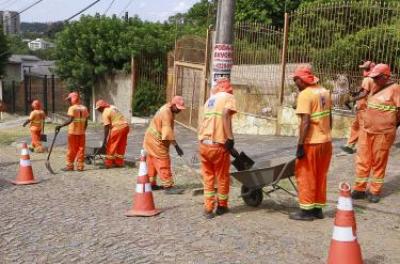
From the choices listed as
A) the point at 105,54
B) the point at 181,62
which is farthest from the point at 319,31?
the point at 105,54

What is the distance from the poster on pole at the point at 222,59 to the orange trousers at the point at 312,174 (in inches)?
107

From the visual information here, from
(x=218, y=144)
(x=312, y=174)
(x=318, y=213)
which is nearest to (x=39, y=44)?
(x=218, y=144)

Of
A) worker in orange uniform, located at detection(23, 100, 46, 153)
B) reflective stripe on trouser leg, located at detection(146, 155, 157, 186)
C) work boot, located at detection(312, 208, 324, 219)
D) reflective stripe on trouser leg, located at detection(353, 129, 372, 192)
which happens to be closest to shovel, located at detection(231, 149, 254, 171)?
work boot, located at detection(312, 208, 324, 219)

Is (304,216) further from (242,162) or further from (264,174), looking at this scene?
(242,162)

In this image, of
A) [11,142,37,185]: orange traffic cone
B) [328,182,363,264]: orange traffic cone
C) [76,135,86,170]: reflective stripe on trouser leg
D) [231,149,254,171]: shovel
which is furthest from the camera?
[76,135,86,170]: reflective stripe on trouser leg

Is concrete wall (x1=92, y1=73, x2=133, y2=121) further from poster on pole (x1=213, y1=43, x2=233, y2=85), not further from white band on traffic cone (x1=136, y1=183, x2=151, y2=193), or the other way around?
white band on traffic cone (x1=136, y1=183, x2=151, y2=193)

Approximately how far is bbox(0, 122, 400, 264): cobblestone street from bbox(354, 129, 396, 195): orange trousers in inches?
11.0

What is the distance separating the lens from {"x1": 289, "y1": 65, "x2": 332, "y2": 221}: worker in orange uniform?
6164mm

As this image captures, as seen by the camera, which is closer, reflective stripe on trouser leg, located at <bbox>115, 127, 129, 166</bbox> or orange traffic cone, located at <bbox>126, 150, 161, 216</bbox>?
orange traffic cone, located at <bbox>126, 150, 161, 216</bbox>

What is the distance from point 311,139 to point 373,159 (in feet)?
4.65

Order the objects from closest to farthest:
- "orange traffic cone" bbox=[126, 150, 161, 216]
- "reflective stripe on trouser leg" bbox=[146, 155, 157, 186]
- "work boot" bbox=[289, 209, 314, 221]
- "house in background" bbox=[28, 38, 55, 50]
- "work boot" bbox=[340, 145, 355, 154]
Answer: "work boot" bbox=[289, 209, 314, 221] → "orange traffic cone" bbox=[126, 150, 161, 216] → "reflective stripe on trouser leg" bbox=[146, 155, 157, 186] → "work boot" bbox=[340, 145, 355, 154] → "house in background" bbox=[28, 38, 55, 50]

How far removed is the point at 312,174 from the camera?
244 inches

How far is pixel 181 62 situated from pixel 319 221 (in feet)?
35.0

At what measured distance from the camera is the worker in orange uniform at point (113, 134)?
421 inches
